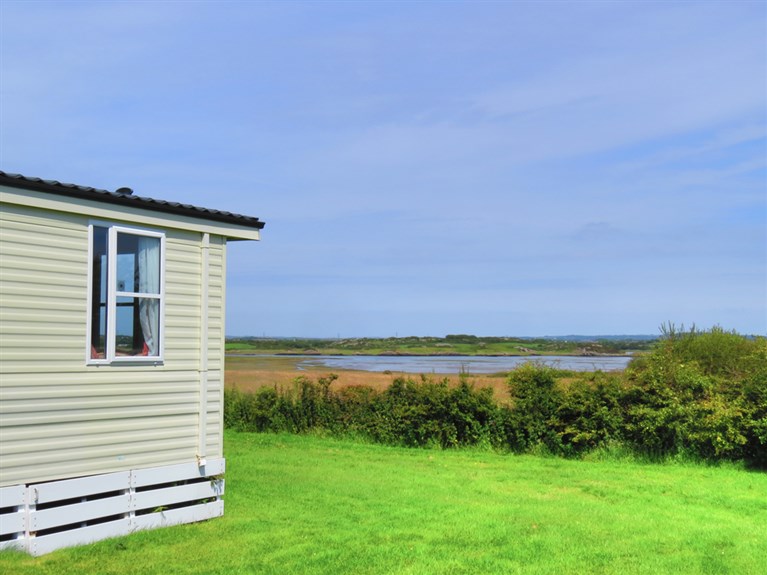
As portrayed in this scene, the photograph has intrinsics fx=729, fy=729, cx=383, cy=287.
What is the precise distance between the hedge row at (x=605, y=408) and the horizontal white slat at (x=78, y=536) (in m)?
8.35

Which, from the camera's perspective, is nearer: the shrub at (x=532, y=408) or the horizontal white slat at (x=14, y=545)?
the horizontal white slat at (x=14, y=545)

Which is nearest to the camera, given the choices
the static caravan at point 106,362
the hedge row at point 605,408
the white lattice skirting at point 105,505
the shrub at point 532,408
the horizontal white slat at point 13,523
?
the horizontal white slat at point 13,523

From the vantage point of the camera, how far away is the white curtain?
25.2 feet

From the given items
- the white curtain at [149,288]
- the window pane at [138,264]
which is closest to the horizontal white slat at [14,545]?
the white curtain at [149,288]

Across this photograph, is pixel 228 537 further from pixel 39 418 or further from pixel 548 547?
pixel 548 547

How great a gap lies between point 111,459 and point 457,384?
8901 millimetres

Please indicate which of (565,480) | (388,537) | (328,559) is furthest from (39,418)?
(565,480)

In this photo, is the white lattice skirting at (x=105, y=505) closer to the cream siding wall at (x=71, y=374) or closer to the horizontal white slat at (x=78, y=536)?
the horizontal white slat at (x=78, y=536)

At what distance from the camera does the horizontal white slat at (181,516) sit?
25.1 feet

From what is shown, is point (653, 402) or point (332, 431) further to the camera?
point (332, 431)

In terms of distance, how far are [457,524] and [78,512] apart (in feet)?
13.1

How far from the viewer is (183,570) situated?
20.9 ft

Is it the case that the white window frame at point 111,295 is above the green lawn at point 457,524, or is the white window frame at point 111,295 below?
above

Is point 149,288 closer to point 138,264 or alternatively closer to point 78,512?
point 138,264
